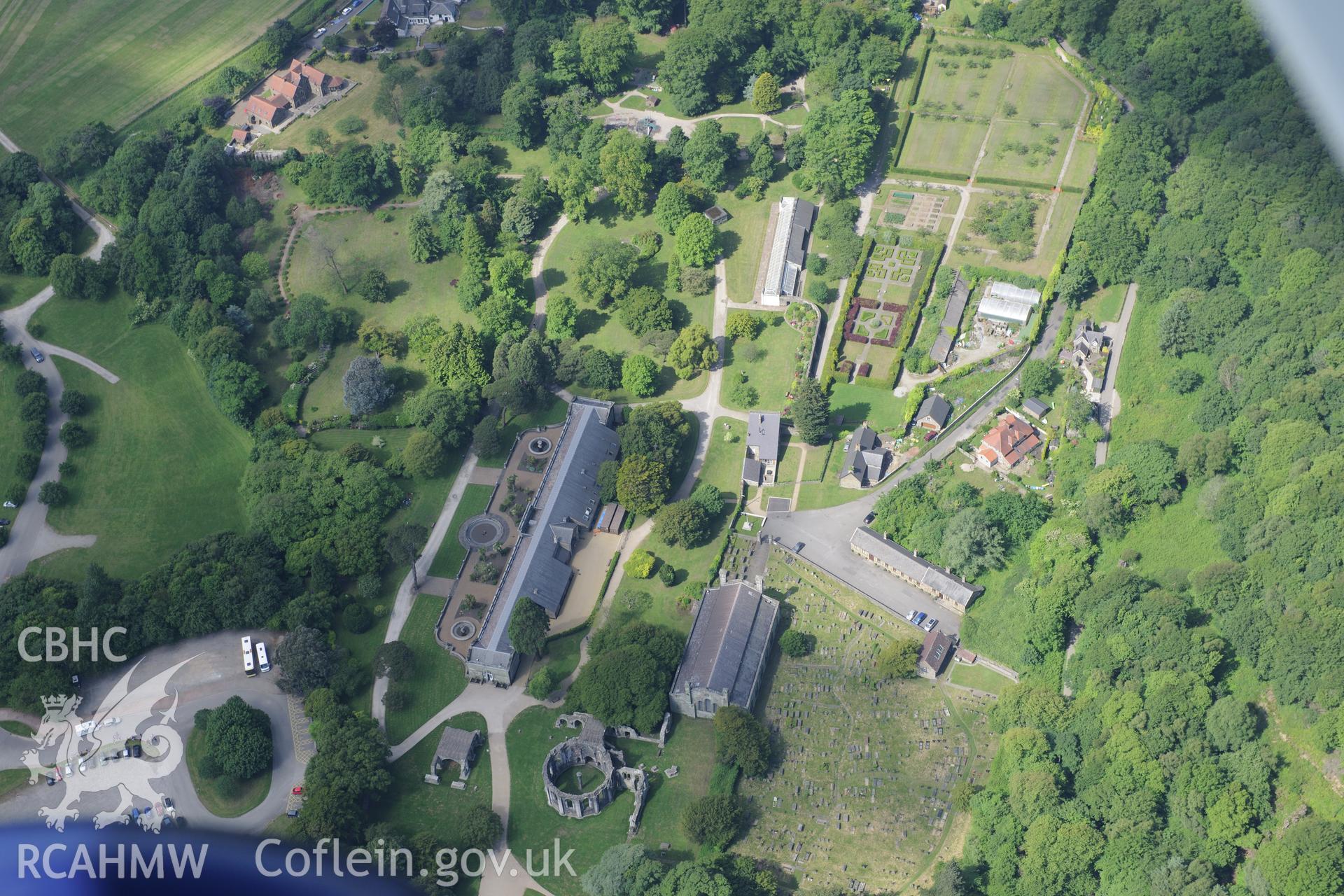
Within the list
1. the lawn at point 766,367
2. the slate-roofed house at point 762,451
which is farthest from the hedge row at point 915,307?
the slate-roofed house at point 762,451

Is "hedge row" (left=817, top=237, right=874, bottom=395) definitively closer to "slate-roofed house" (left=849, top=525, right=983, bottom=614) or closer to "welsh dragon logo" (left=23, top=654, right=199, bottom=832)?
Result: "slate-roofed house" (left=849, top=525, right=983, bottom=614)

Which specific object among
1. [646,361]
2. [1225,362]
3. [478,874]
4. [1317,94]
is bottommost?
[478,874]

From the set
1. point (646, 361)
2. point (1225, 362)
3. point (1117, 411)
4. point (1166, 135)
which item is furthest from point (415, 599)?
point (1166, 135)

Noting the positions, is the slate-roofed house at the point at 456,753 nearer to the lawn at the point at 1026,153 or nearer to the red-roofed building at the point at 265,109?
the lawn at the point at 1026,153

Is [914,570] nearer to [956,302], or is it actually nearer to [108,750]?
[956,302]

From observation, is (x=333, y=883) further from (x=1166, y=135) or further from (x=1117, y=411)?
(x=1166, y=135)

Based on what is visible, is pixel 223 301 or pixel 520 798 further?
pixel 223 301

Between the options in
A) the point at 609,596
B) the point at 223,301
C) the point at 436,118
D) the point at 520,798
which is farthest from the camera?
the point at 436,118
